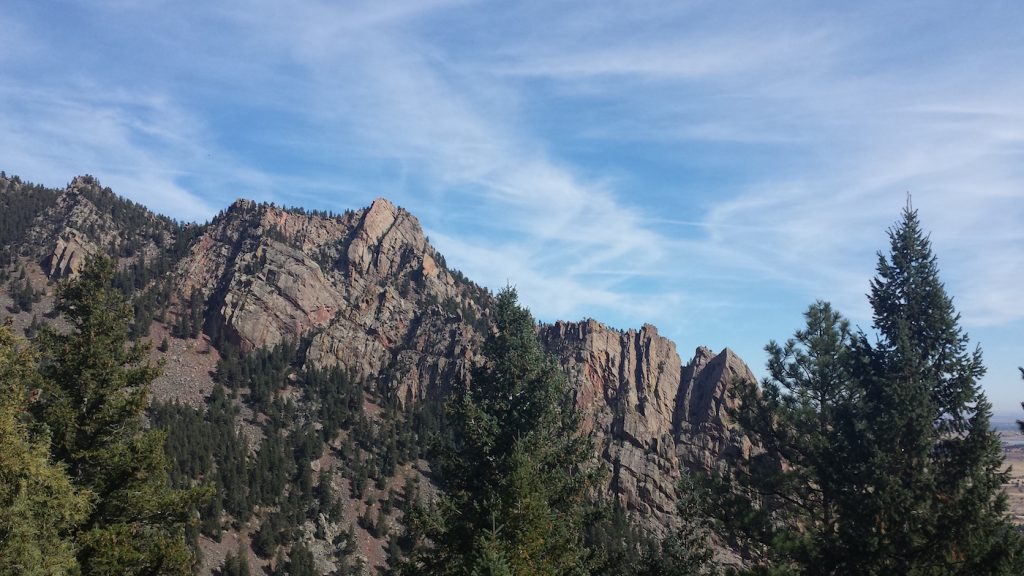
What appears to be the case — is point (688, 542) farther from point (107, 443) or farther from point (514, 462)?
point (107, 443)

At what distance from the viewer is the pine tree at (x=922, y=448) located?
706 inches

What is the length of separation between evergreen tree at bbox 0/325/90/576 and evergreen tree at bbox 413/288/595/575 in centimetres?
1131

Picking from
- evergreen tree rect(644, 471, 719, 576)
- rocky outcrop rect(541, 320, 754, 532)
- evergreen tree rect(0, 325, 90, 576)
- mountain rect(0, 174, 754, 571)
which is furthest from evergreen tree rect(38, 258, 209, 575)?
rocky outcrop rect(541, 320, 754, 532)

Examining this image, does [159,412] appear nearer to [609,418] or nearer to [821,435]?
[609,418]

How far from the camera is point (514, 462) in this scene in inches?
853

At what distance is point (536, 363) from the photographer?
28438mm

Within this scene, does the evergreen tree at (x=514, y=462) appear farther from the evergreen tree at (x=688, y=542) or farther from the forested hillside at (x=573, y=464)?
the evergreen tree at (x=688, y=542)

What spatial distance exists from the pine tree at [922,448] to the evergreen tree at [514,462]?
10.1 meters

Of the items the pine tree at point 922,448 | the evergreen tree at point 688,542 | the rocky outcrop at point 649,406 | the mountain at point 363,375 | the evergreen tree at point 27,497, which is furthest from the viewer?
the rocky outcrop at point 649,406

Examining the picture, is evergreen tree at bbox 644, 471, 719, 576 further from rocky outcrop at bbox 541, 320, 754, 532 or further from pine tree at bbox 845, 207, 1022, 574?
rocky outcrop at bbox 541, 320, 754, 532

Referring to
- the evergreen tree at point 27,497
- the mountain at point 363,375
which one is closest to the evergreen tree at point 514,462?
the evergreen tree at point 27,497

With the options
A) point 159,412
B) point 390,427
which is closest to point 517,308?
point 159,412

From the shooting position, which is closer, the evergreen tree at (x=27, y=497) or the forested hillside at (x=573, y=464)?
the evergreen tree at (x=27, y=497)

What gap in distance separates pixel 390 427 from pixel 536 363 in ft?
466
